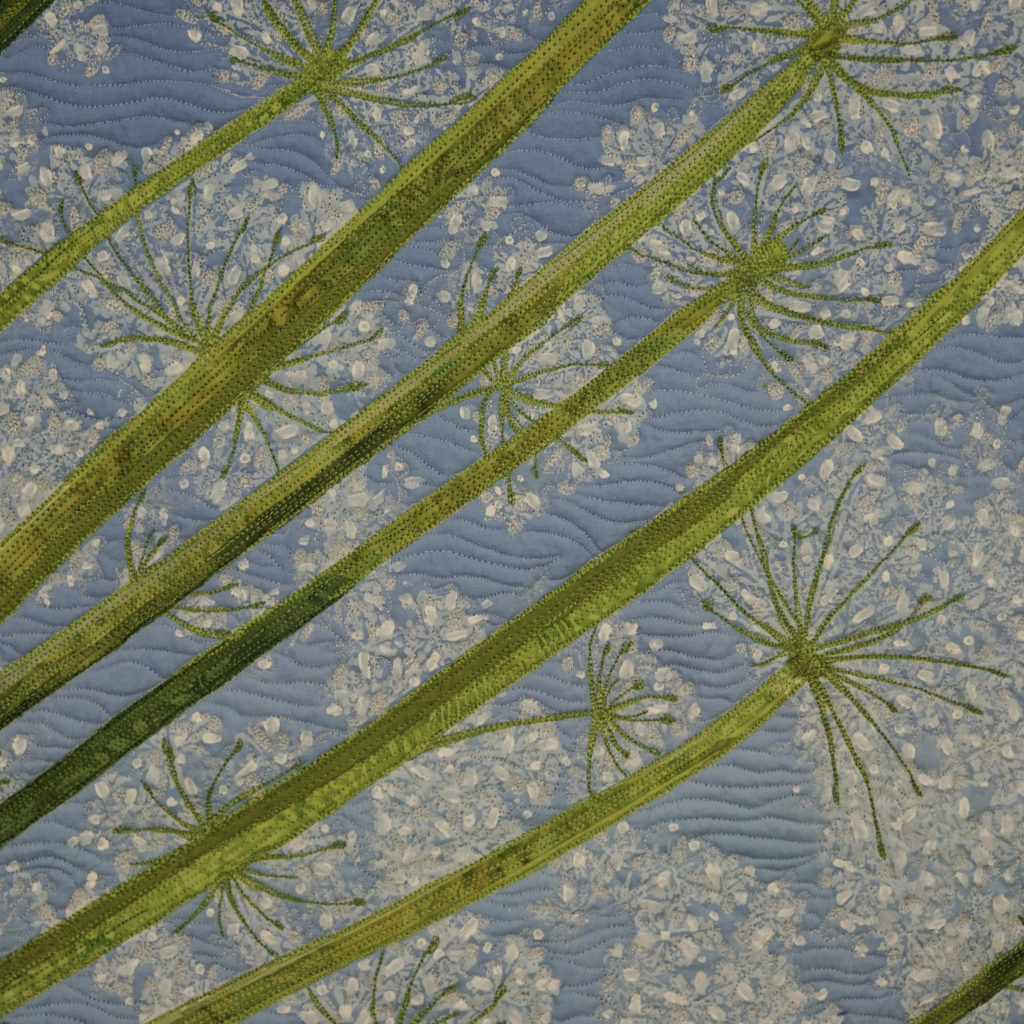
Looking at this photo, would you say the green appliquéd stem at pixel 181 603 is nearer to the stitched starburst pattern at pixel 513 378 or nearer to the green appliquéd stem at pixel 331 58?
the stitched starburst pattern at pixel 513 378

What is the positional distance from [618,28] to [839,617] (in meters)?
0.59

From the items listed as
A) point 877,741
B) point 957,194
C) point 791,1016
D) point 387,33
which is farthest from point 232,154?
point 791,1016

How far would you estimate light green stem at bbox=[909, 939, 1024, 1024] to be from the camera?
0.79 metres

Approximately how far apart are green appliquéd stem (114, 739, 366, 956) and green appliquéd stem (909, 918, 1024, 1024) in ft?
1.85

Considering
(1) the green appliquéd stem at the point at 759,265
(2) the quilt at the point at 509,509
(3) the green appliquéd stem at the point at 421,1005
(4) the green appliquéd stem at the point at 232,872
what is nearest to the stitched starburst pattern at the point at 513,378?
(2) the quilt at the point at 509,509

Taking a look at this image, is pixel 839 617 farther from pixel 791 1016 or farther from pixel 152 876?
pixel 152 876

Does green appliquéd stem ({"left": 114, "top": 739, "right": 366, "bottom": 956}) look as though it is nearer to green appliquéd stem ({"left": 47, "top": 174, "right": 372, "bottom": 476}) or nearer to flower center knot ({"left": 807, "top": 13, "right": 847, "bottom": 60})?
green appliquéd stem ({"left": 47, "top": 174, "right": 372, "bottom": 476})

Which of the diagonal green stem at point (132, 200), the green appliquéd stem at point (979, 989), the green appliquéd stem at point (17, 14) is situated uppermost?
the green appliquéd stem at point (17, 14)

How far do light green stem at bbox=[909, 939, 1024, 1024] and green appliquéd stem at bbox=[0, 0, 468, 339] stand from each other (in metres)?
0.88

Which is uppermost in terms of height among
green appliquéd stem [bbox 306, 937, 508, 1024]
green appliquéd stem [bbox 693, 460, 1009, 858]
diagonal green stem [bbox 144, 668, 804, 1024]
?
green appliquéd stem [bbox 693, 460, 1009, 858]

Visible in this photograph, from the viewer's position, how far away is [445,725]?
0.78 meters

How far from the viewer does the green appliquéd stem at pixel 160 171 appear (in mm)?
758

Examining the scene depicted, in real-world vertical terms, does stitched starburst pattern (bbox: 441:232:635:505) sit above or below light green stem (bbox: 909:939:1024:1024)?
above

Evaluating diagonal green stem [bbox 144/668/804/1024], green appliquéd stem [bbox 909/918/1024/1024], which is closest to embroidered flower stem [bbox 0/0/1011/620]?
diagonal green stem [bbox 144/668/804/1024]
